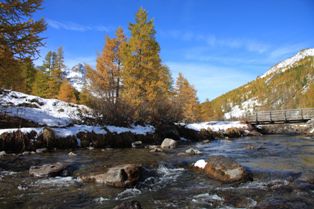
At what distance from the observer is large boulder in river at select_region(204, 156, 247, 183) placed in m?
A: 9.08

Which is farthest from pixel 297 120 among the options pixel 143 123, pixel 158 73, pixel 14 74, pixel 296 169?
pixel 14 74

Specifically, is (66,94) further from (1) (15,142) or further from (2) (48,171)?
(2) (48,171)

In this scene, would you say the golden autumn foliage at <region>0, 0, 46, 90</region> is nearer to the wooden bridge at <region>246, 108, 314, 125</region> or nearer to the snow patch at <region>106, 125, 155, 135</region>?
the snow patch at <region>106, 125, 155, 135</region>

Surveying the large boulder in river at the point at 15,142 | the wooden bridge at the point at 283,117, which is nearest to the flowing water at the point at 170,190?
the large boulder in river at the point at 15,142

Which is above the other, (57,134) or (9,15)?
(9,15)

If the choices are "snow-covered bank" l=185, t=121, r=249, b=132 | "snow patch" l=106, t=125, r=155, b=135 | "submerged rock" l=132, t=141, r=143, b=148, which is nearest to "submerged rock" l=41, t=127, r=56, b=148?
"snow patch" l=106, t=125, r=155, b=135

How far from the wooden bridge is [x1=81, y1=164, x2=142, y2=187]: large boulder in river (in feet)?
95.5

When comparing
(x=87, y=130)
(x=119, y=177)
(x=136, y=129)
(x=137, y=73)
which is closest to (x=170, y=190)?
(x=119, y=177)

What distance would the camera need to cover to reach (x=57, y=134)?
16.4 metres

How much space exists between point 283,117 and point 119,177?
31296 millimetres

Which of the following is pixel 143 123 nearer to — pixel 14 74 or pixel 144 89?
pixel 144 89

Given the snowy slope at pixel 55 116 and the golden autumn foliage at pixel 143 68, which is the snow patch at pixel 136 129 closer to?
the snowy slope at pixel 55 116

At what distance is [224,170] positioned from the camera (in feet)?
31.0

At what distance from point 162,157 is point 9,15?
9.37 m
